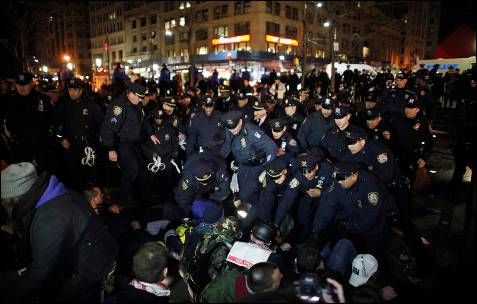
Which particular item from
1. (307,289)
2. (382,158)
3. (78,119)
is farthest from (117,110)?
(307,289)

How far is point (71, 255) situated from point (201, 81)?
17.8 m

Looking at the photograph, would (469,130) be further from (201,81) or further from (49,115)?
(201,81)

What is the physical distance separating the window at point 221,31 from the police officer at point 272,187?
45784 millimetres

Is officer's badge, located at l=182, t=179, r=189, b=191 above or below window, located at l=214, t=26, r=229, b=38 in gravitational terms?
below

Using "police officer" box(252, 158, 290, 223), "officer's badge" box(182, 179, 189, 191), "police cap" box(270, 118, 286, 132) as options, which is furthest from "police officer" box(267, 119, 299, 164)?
"officer's badge" box(182, 179, 189, 191)

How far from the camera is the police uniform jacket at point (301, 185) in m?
4.74

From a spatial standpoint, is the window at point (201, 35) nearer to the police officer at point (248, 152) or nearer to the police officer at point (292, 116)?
the police officer at point (292, 116)

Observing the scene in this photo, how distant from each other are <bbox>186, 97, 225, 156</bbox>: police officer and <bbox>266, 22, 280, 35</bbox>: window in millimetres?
40756

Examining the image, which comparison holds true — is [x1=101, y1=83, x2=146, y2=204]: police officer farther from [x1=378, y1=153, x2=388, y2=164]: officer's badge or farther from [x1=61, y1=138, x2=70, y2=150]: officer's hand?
[x1=378, y1=153, x2=388, y2=164]: officer's badge

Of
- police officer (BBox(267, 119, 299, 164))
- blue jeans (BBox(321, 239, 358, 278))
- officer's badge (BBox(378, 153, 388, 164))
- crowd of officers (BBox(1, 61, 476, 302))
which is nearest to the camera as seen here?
blue jeans (BBox(321, 239, 358, 278))

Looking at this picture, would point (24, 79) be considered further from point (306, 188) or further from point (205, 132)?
point (306, 188)

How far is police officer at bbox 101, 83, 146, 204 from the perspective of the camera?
5.98 m

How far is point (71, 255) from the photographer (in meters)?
2.77

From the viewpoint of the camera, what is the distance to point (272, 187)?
4.94 meters
